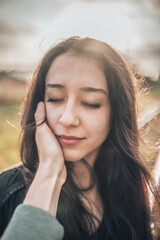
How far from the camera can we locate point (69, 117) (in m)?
1.40

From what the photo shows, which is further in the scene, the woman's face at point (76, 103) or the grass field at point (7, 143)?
the grass field at point (7, 143)

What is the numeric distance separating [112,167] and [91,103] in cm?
75

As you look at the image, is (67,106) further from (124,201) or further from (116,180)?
(124,201)

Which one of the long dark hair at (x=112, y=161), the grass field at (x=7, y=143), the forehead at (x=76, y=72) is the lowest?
the grass field at (x=7, y=143)

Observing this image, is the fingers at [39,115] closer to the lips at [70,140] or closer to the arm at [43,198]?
the arm at [43,198]

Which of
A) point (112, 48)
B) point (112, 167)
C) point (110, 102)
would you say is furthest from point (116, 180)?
point (112, 48)

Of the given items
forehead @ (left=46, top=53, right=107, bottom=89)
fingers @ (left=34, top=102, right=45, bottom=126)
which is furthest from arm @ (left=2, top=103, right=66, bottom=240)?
forehead @ (left=46, top=53, right=107, bottom=89)

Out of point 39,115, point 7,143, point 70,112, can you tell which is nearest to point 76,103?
point 70,112

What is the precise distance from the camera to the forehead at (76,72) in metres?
1.43

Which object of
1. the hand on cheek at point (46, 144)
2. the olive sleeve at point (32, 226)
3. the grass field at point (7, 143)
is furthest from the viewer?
the grass field at point (7, 143)

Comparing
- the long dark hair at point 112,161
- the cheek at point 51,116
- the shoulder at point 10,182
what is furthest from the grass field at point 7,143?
the cheek at point 51,116

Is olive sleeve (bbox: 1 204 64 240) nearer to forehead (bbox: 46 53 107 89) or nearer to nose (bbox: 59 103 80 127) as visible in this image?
nose (bbox: 59 103 80 127)

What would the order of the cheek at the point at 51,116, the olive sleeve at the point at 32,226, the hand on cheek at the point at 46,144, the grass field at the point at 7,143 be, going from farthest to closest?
the grass field at the point at 7,143 < the cheek at the point at 51,116 < the hand on cheek at the point at 46,144 < the olive sleeve at the point at 32,226

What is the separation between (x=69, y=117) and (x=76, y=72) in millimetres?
329
